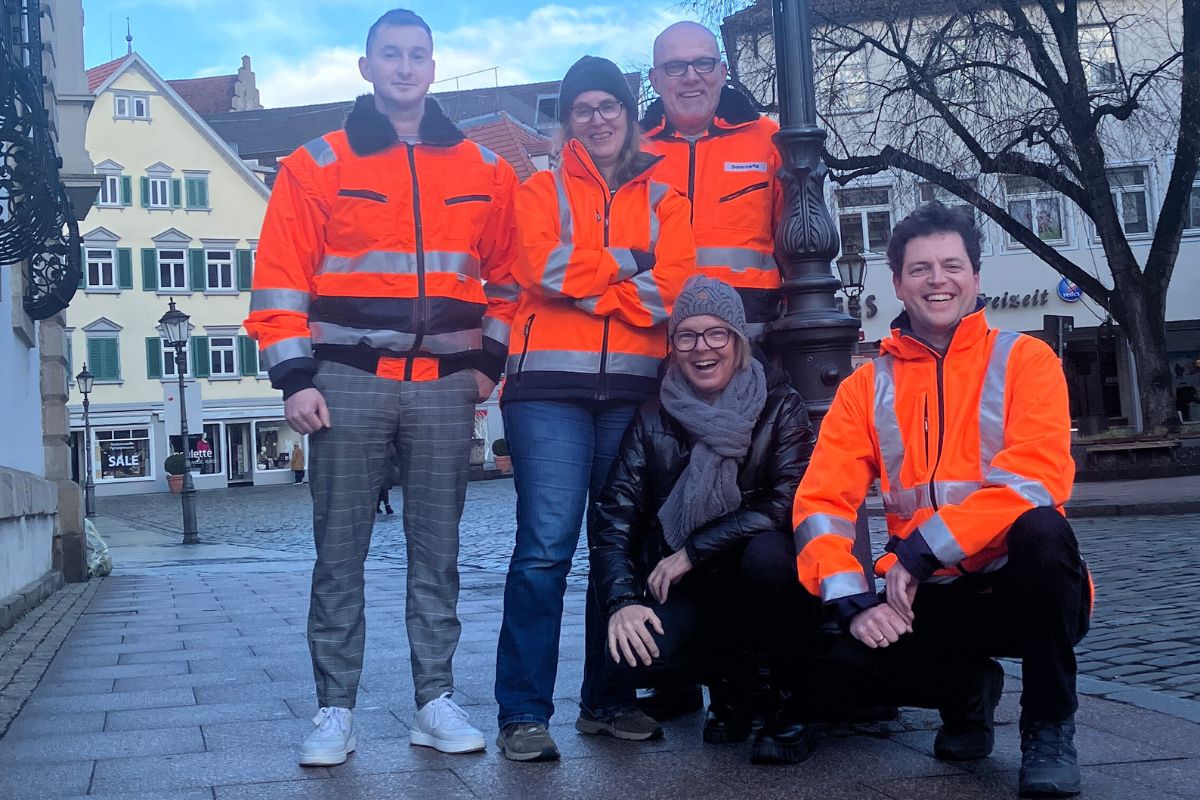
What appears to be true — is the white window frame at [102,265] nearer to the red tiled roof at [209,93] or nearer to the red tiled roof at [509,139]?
the red tiled roof at [509,139]

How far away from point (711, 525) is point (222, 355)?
48.6 metres

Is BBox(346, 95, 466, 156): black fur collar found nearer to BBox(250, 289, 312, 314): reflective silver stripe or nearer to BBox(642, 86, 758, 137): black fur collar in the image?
BBox(250, 289, 312, 314): reflective silver stripe

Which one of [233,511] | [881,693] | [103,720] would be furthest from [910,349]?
[233,511]

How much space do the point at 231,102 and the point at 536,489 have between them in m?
70.7

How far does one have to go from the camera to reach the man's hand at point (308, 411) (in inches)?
163

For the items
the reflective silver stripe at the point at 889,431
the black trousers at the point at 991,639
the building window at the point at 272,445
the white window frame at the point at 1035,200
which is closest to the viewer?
the black trousers at the point at 991,639

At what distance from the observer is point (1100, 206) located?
1922cm

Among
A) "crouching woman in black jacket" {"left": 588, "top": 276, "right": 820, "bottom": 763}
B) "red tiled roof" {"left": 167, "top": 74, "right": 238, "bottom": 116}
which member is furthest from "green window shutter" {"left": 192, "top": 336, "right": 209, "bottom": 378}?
"crouching woman in black jacket" {"left": 588, "top": 276, "right": 820, "bottom": 763}

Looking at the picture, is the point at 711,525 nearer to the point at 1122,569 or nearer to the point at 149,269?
the point at 1122,569

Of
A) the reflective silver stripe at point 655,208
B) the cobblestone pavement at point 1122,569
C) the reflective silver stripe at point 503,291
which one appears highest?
the reflective silver stripe at point 655,208

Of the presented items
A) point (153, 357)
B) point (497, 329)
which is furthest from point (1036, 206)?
point (153, 357)

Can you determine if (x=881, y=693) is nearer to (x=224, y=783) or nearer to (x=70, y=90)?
(x=224, y=783)

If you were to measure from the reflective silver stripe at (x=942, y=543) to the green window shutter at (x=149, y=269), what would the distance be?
1928 inches

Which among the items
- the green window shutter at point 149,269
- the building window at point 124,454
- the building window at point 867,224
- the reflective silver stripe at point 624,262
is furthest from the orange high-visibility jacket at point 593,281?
the green window shutter at point 149,269
